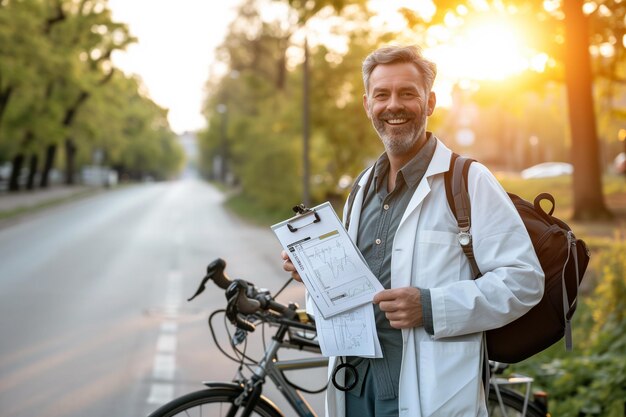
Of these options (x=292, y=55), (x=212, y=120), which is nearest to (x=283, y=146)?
(x=292, y=55)

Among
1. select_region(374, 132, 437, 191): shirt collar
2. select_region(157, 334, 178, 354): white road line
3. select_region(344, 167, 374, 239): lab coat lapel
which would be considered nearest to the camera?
select_region(374, 132, 437, 191): shirt collar

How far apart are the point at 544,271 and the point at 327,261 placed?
0.71m

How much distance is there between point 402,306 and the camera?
2.73m

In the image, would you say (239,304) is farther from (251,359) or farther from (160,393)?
(160,393)

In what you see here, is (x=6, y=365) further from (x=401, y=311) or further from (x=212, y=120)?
(x=212, y=120)

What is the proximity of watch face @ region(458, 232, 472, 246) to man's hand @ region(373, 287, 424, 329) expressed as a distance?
201 millimetres

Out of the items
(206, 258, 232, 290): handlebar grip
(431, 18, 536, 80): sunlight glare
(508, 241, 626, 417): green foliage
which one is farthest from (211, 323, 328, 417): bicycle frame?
(431, 18, 536, 80): sunlight glare

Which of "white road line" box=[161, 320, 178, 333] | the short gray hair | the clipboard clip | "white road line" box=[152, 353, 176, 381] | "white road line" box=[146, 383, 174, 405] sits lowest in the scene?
"white road line" box=[146, 383, 174, 405]

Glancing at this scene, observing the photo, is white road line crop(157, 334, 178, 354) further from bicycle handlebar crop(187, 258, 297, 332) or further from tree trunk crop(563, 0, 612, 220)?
tree trunk crop(563, 0, 612, 220)

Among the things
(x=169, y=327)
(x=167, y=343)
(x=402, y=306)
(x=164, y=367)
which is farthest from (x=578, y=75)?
(x=402, y=306)

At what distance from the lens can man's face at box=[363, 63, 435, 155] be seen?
2916mm

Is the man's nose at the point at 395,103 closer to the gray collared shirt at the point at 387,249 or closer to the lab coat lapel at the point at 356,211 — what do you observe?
the gray collared shirt at the point at 387,249

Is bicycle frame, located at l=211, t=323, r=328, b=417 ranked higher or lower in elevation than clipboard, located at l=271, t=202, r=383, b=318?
lower

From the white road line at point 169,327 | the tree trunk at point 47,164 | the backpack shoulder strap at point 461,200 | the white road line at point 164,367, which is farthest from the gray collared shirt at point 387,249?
the tree trunk at point 47,164
